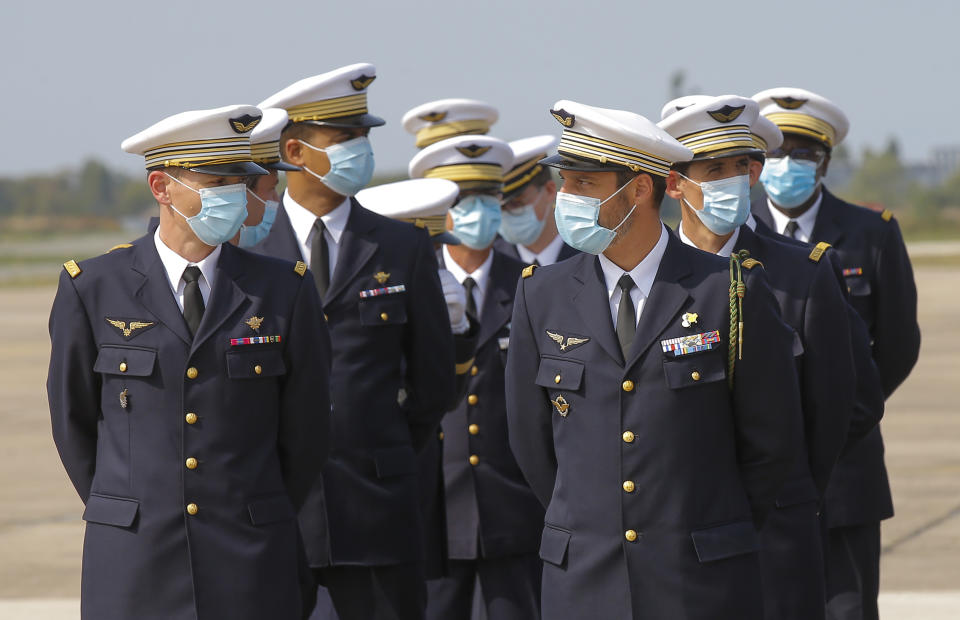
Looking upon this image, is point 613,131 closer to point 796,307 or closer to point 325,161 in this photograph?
point 796,307

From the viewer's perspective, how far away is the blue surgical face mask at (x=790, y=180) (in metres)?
5.99

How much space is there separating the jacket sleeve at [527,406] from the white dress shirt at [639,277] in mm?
242

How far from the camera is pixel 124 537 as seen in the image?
3.91 meters

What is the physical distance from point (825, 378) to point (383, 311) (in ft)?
5.05

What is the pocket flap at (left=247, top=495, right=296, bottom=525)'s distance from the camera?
12.9 feet

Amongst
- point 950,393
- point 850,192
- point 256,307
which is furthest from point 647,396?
point 850,192

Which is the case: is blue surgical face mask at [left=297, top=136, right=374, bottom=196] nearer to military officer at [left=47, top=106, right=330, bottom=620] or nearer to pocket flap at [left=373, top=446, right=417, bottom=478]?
pocket flap at [left=373, top=446, right=417, bottom=478]

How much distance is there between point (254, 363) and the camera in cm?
395

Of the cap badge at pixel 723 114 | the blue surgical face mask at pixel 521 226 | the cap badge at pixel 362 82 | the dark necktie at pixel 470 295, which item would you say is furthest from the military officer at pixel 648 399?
the blue surgical face mask at pixel 521 226

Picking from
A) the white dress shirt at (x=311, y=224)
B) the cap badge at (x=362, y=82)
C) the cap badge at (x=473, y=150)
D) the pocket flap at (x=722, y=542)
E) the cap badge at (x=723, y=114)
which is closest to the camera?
the pocket flap at (x=722, y=542)

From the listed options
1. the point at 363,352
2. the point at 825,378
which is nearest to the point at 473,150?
the point at 363,352

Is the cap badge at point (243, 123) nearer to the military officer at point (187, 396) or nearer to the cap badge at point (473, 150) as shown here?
the military officer at point (187, 396)

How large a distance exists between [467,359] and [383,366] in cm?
63

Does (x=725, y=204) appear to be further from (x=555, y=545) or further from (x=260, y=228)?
(x=260, y=228)
